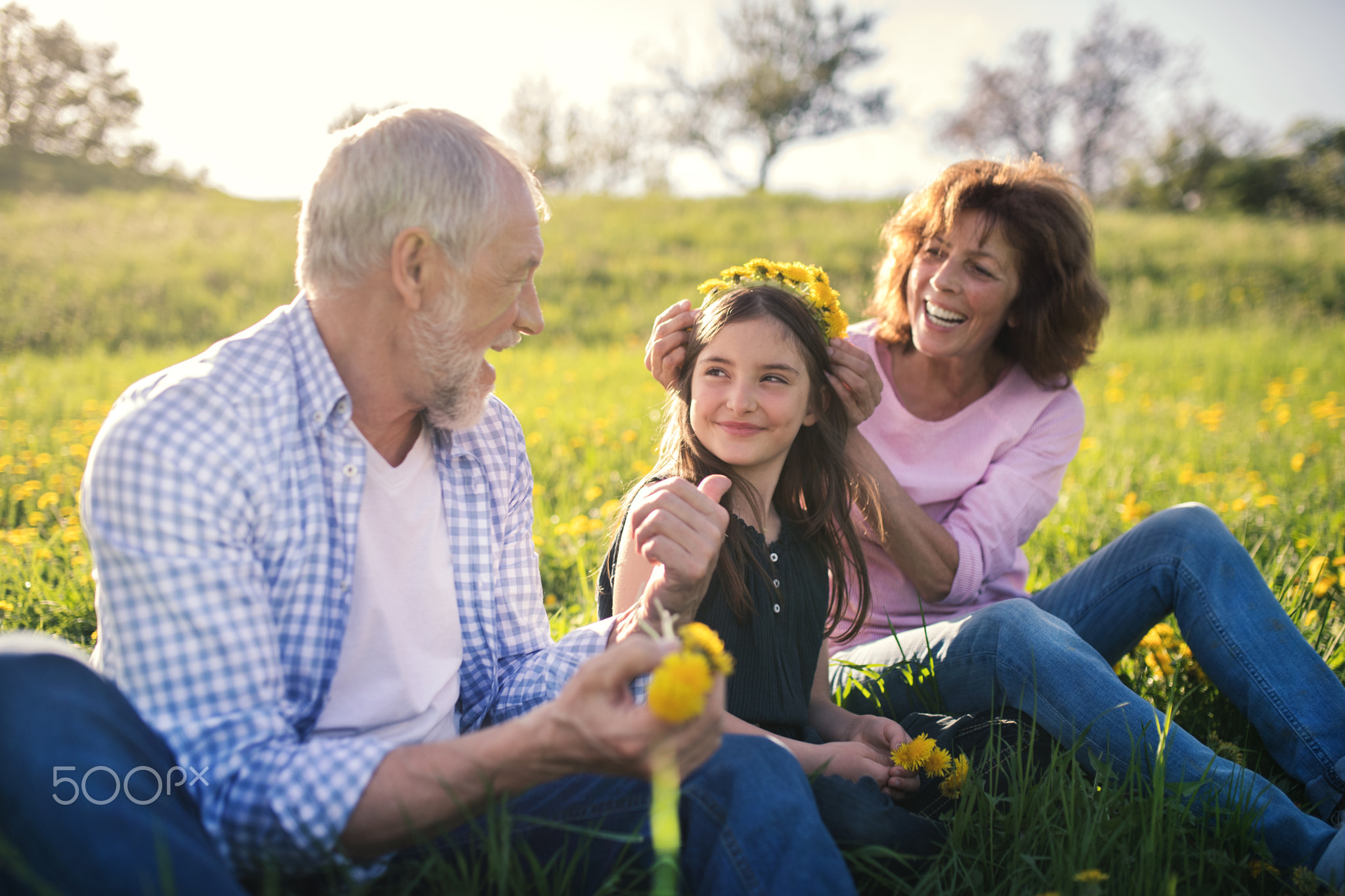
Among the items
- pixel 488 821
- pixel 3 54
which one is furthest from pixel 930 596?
pixel 3 54

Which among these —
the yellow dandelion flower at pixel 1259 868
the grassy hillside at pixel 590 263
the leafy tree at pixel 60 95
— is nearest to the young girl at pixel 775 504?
the yellow dandelion flower at pixel 1259 868

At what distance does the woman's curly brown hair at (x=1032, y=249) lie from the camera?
107 inches

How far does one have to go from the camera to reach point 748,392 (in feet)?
6.97

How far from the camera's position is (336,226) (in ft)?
5.13

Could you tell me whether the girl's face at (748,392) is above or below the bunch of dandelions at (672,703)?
above

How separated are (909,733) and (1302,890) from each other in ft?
2.60

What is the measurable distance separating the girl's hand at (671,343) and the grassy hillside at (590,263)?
723cm

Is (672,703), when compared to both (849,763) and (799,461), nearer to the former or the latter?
(849,763)

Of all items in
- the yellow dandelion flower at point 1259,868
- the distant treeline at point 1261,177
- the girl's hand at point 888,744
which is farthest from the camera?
the distant treeline at point 1261,177

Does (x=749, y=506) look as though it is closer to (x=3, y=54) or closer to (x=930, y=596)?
(x=930, y=596)

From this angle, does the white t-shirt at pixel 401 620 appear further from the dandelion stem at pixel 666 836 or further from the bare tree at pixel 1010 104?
the bare tree at pixel 1010 104

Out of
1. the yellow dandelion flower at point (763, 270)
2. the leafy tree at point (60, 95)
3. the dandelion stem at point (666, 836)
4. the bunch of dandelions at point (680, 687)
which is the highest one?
the leafy tree at point (60, 95)

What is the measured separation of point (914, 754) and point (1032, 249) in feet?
5.51

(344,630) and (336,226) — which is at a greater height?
(336,226)
